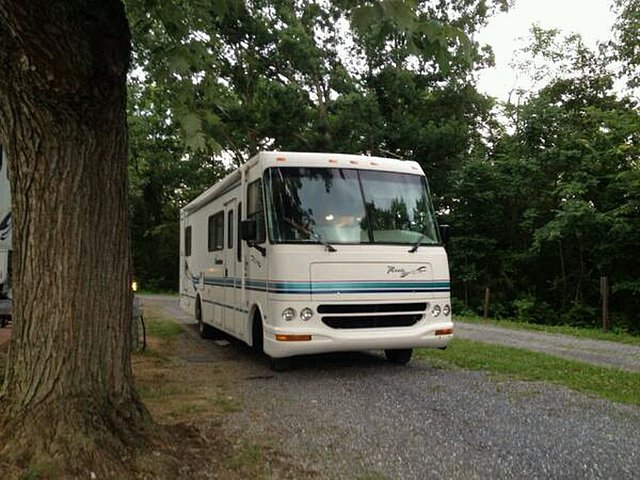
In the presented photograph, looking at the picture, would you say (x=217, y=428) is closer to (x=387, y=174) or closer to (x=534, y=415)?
(x=534, y=415)

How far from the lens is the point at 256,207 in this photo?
27.1ft

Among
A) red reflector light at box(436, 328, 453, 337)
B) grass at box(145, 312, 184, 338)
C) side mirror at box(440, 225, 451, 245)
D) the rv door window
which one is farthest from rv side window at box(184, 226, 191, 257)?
red reflector light at box(436, 328, 453, 337)

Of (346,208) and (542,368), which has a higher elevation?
(346,208)

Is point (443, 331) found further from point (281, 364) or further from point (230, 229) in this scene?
point (230, 229)

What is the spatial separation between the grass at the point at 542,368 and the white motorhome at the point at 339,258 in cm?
87

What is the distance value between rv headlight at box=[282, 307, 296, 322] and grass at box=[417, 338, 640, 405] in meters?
2.37

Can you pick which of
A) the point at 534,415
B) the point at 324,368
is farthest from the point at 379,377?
the point at 534,415

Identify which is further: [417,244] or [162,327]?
[162,327]

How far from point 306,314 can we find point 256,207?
1.62 meters

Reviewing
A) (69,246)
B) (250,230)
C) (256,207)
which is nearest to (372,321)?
(250,230)

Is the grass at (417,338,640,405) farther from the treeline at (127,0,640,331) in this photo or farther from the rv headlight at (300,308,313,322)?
the treeline at (127,0,640,331)

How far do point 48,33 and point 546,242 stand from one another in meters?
20.7

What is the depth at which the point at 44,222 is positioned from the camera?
408 centimetres

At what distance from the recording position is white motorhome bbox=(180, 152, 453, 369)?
7.47m
